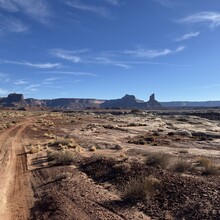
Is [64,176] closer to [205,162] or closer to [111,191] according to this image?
[111,191]

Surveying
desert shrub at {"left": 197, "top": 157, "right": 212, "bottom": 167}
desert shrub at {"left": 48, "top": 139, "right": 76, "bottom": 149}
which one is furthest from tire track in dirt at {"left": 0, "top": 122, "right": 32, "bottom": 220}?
desert shrub at {"left": 197, "top": 157, "right": 212, "bottom": 167}

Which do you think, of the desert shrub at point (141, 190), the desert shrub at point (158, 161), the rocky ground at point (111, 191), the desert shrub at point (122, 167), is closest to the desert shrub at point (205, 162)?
the rocky ground at point (111, 191)

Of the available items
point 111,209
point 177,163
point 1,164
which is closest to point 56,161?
point 1,164

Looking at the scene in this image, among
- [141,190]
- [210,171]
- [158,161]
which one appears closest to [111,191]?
[141,190]

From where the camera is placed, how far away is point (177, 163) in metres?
18.3

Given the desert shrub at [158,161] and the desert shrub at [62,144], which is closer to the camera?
the desert shrub at [158,161]

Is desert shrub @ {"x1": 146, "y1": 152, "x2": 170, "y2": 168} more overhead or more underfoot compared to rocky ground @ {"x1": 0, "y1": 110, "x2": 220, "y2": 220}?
more overhead

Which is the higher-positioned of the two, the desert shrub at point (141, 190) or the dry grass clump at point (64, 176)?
the desert shrub at point (141, 190)

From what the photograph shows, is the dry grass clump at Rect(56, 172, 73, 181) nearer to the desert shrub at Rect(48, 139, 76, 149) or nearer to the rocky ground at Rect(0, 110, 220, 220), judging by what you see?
the rocky ground at Rect(0, 110, 220, 220)

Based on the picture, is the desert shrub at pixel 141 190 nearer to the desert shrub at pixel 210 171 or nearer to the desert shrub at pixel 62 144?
the desert shrub at pixel 210 171

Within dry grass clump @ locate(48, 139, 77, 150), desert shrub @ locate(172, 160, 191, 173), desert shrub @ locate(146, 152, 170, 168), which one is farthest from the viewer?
dry grass clump @ locate(48, 139, 77, 150)

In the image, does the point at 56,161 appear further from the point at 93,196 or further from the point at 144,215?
the point at 144,215

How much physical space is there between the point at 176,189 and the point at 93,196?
134 inches

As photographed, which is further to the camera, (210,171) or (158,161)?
(158,161)
